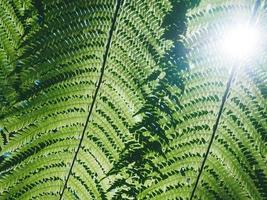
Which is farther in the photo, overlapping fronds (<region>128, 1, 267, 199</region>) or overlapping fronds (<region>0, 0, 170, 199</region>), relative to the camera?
overlapping fronds (<region>128, 1, 267, 199</region>)

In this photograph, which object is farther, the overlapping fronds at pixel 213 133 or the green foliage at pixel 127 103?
the overlapping fronds at pixel 213 133

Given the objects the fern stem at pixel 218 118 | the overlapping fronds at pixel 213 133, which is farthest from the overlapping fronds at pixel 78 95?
the fern stem at pixel 218 118

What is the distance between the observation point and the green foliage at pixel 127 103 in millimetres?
1334

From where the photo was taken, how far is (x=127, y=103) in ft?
4.95

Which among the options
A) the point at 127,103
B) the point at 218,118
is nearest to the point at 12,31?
the point at 127,103

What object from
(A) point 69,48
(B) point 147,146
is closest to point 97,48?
(A) point 69,48

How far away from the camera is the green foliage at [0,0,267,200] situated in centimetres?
133

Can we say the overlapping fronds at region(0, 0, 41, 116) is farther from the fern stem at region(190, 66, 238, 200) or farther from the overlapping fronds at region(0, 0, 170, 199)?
the fern stem at region(190, 66, 238, 200)

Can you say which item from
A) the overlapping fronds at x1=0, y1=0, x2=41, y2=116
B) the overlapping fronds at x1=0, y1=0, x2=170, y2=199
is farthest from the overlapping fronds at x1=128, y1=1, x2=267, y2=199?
the overlapping fronds at x1=0, y1=0, x2=41, y2=116

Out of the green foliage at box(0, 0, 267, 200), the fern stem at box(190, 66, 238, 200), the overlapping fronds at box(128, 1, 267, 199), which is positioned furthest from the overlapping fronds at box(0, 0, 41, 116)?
the fern stem at box(190, 66, 238, 200)

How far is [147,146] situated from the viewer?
1.51 metres

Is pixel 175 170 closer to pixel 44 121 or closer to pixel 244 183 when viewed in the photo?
pixel 244 183

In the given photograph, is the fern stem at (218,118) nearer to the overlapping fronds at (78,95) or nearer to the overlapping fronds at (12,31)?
the overlapping fronds at (78,95)

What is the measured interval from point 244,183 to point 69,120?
2.48 ft
